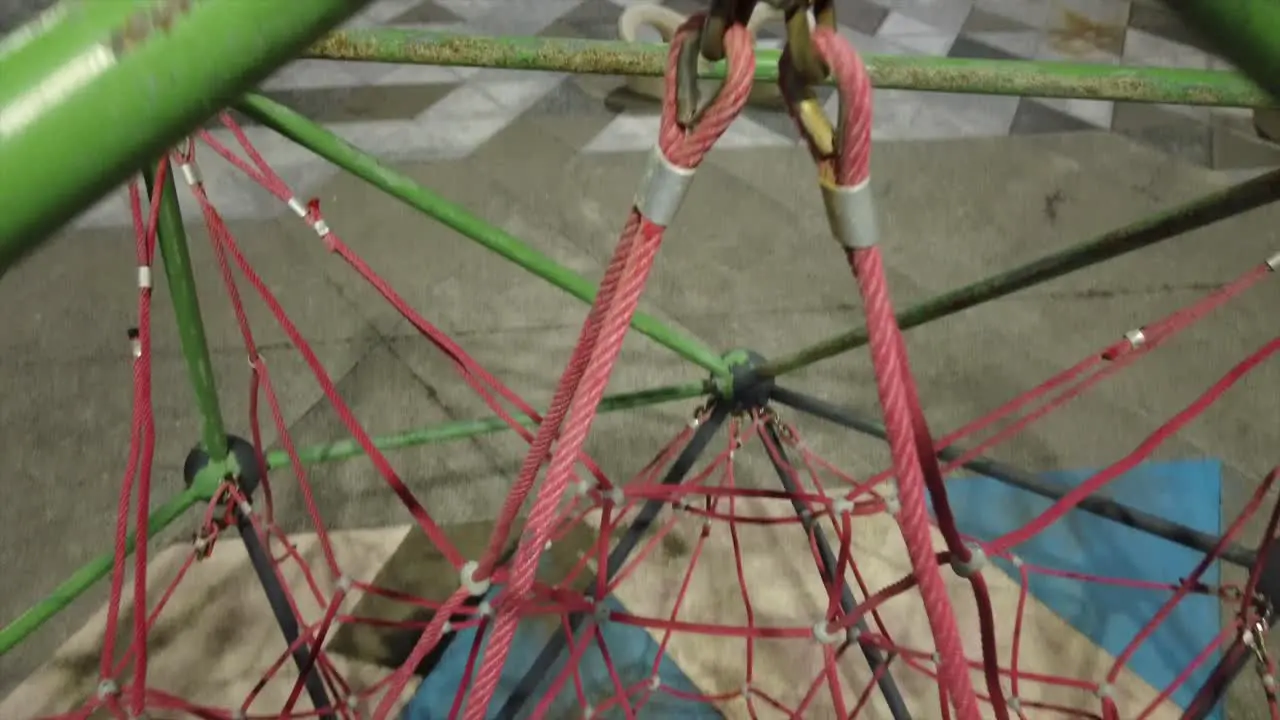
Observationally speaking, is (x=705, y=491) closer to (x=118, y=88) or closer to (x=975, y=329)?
(x=118, y=88)

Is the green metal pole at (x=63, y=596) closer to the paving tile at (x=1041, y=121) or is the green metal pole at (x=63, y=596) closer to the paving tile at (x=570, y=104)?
the paving tile at (x=570, y=104)

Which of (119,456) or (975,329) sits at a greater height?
(119,456)

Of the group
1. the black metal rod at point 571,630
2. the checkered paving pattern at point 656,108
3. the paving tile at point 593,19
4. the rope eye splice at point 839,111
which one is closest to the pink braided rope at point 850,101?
the rope eye splice at point 839,111

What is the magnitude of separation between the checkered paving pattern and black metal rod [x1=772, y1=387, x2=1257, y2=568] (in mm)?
934

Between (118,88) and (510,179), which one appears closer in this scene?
(118,88)

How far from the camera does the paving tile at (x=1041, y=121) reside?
160 cm

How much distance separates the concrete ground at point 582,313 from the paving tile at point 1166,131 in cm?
4

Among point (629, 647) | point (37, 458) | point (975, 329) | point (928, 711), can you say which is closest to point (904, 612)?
point (928, 711)

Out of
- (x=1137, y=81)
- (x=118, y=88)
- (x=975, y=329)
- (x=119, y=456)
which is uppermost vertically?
(x=118, y=88)

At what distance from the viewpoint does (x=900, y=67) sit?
48 centimetres

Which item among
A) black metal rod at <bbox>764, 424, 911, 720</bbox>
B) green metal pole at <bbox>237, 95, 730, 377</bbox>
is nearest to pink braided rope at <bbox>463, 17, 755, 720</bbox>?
green metal pole at <bbox>237, 95, 730, 377</bbox>

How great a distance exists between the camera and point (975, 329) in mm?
1255

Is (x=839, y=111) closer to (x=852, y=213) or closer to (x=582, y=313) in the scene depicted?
(x=852, y=213)

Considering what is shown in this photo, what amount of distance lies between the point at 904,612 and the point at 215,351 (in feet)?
2.98
